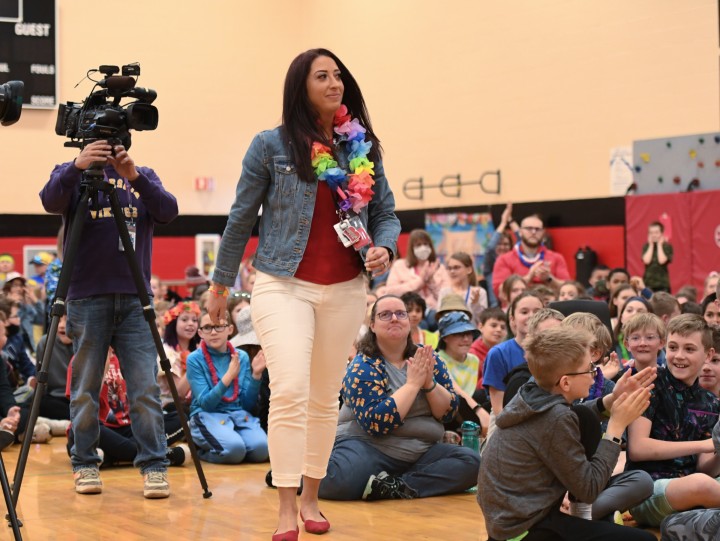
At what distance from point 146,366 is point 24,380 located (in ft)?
11.0

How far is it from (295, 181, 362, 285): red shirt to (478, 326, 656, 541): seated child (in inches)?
32.6

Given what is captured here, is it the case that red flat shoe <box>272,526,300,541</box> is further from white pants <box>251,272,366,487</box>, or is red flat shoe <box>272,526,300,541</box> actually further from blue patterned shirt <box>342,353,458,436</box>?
blue patterned shirt <box>342,353,458,436</box>

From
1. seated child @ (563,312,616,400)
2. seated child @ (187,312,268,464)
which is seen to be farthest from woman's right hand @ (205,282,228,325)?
seated child @ (187,312,268,464)

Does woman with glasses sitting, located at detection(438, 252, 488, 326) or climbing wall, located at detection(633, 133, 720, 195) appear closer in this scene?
woman with glasses sitting, located at detection(438, 252, 488, 326)

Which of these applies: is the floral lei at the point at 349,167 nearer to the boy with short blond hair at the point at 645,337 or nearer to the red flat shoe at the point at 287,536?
the red flat shoe at the point at 287,536

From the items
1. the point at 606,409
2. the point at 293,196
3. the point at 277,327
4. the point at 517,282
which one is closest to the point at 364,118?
the point at 293,196

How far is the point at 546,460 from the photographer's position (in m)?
3.28

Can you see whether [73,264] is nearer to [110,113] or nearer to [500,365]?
[110,113]

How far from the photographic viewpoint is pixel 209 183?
621 inches

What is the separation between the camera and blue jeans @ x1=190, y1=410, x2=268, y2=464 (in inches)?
240

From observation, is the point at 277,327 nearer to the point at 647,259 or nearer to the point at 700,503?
the point at 700,503

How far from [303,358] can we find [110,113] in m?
1.51

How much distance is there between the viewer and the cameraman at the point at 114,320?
4.83 meters

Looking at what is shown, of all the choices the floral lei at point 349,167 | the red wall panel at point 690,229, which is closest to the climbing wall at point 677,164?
the red wall panel at point 690,229
